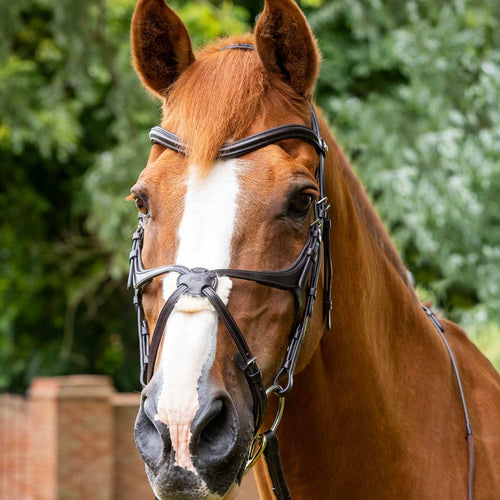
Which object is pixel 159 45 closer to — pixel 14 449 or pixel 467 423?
pixel 467 423

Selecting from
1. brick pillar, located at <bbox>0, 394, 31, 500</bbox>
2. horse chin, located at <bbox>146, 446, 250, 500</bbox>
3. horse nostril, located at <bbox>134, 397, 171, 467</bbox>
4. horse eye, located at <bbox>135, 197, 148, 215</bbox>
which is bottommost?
brick pillar, located at <bbox>0, 394, 31, 500</bbox>

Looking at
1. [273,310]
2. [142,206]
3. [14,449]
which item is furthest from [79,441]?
[273,310]

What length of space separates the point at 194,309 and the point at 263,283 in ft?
0.79

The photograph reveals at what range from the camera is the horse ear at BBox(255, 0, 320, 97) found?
2518 millimetres

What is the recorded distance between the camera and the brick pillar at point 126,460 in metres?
8.64

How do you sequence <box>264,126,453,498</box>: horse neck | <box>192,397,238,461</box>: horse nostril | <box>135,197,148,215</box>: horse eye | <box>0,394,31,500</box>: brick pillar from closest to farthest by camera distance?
1. <box>192,397,238,461</box>: horse nostril
2. <box>135,197,148,215</box>: horse eye
3. <box>264,126,453,498</box>: horse neck
4. <box>0,394,31,500</box>: brick pillar

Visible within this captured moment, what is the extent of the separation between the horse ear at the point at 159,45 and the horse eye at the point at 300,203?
26.8 inches

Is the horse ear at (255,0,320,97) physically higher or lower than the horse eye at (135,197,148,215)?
higher

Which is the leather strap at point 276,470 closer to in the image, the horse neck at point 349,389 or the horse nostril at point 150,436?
the horse neck at point 349,389

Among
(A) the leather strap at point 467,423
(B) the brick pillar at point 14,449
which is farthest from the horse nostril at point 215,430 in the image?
(B) the brick pillar at point 14,449

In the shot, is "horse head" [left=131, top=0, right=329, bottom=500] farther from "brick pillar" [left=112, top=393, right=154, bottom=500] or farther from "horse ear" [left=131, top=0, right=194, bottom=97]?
"brick pillar" [left=112, top=393, right=154, bottom=500]

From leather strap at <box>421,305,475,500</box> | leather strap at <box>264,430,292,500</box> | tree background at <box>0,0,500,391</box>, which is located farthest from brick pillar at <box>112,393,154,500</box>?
leather strap at <box>264,430,292,500</box>

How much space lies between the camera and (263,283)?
2260 millimetres

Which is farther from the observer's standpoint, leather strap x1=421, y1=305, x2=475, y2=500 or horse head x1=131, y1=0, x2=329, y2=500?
leather strap x1=421, y1=305, x2=475, y2=500
